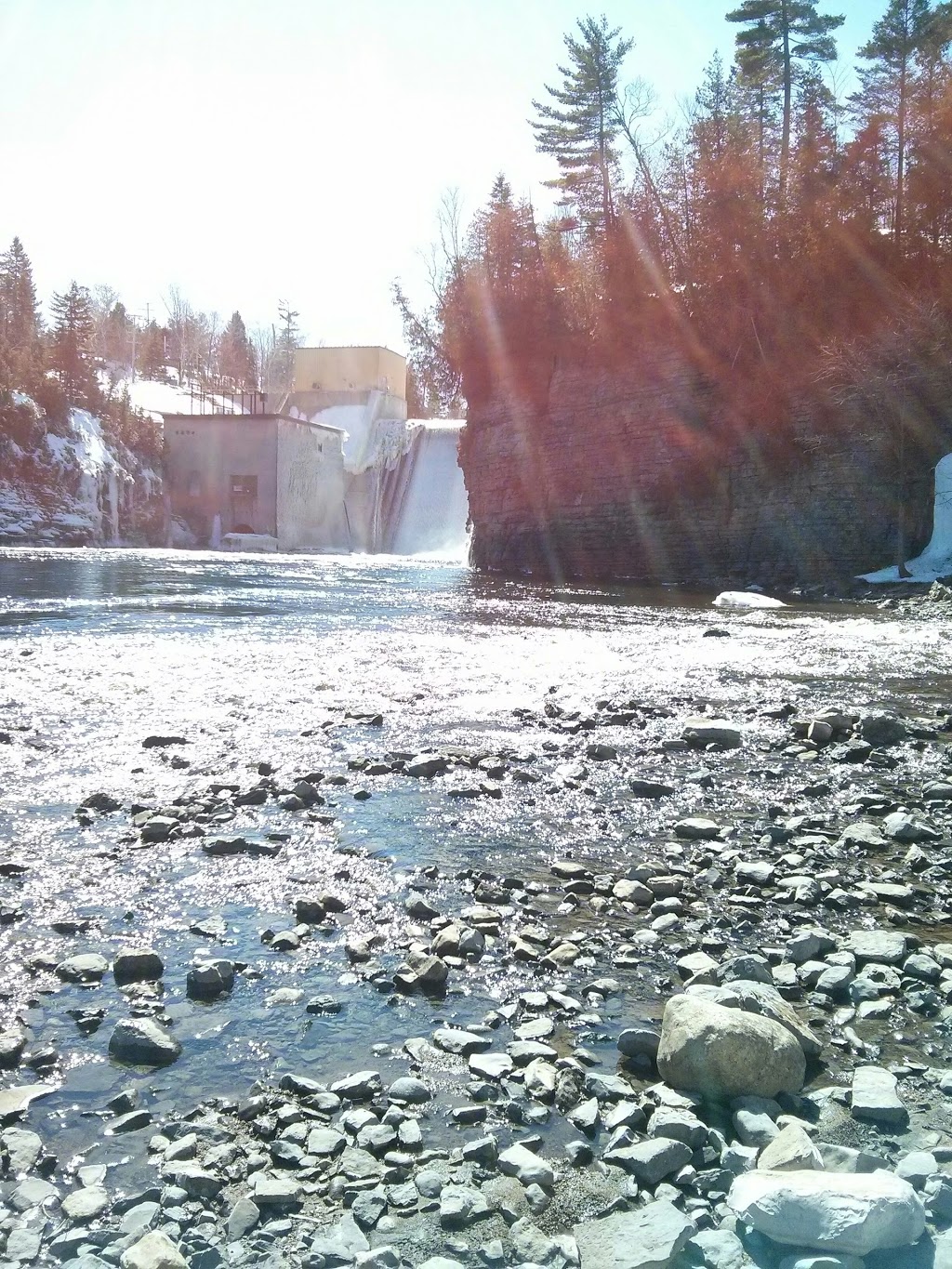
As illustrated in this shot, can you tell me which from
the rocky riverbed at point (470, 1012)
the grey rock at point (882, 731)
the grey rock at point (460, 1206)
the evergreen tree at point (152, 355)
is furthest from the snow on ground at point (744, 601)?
the evergreen tree at point (152, 355)

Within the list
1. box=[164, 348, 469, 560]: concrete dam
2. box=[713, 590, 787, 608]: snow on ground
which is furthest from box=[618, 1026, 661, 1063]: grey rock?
box=[164, 348, 469, 560]: concrete dam

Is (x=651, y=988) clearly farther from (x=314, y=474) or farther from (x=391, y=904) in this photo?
(x=314, y=474)

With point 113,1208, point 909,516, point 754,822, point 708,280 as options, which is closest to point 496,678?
point 754,822

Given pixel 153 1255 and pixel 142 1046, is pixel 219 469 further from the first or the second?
pixel 153 1255

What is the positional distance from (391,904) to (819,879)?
217cm

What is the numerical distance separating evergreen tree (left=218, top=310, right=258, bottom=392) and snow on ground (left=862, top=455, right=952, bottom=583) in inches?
4196

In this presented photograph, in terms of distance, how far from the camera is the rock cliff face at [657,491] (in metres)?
32.3

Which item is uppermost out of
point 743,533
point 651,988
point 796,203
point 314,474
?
point 796,203

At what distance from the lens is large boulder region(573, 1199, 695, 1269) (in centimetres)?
230

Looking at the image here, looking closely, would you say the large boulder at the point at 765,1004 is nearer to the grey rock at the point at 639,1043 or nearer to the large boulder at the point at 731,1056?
the large boulder at the point at 731,1056

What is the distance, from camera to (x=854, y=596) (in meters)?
27.9

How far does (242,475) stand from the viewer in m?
70.2

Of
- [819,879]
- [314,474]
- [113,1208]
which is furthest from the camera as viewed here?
[314,474]

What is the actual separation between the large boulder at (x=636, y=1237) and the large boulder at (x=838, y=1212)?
0.17 metres
